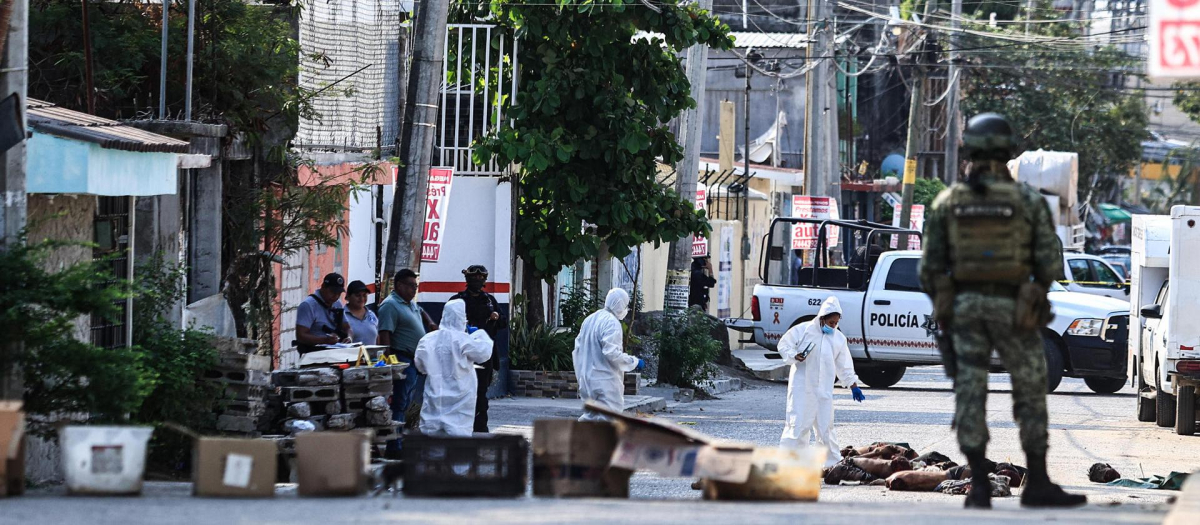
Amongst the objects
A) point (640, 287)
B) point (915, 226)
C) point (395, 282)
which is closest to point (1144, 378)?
point (395, 282)

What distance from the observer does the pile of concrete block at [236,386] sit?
1137 cm

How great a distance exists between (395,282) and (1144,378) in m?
→ 8.94

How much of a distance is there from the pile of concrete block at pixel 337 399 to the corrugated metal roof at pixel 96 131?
6.70 feet

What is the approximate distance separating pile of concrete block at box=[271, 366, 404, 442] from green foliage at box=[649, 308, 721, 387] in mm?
8982

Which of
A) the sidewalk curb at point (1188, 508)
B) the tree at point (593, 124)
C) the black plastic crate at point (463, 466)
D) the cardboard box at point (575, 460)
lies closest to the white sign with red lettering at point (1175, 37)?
the sidewalk curb at point (1188, 508)

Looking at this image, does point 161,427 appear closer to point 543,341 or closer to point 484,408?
point 484,408

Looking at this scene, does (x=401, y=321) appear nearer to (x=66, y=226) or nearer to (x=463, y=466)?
(x=66, y=226)

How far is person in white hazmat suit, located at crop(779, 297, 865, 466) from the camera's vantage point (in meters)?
14.1

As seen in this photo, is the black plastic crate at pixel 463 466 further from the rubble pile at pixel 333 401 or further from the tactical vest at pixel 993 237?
the rubble pile at pixel 333 401

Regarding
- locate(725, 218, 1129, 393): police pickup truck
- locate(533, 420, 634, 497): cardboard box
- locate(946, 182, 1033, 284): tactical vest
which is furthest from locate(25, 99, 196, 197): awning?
locate(725, 218, 1129, 393): police pickup truck

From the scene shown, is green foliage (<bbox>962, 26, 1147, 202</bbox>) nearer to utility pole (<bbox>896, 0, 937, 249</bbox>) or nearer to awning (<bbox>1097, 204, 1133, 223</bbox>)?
awning (<bbox>1097, 204, 1133, 223</bbox>)

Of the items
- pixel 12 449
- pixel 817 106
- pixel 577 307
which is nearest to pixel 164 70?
pixel 12 449

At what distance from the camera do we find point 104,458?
8.15 meters

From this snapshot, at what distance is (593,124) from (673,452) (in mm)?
11978
